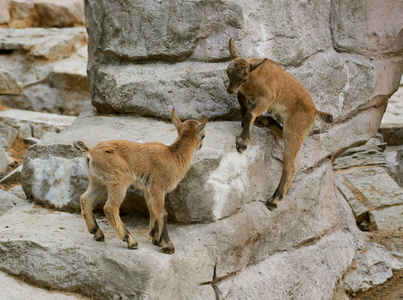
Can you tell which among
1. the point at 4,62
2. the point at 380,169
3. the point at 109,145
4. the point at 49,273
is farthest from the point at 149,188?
the point at 4,62

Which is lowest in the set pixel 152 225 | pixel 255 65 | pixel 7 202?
pixel 7 202

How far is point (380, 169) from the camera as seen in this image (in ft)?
30.9

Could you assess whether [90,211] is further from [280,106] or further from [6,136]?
[6,136]

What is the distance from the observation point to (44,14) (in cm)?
1453

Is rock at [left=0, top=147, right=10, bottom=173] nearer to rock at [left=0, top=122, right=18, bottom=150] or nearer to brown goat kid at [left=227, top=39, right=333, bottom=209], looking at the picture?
rock at [left=0, top=122, right=18, bottom=150]

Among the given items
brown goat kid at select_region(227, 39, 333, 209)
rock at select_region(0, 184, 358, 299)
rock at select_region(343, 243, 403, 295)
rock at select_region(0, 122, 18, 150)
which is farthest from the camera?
rock at select_region(0, 122, 18, 150)

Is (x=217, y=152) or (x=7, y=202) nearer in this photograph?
(x=217, y=152)

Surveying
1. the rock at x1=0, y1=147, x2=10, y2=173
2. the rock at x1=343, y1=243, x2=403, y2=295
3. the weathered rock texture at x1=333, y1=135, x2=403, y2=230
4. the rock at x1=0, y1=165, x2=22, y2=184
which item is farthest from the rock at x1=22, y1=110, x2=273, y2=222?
the weathered rock texture at x1=333, y1=135, x2=403, y2=230

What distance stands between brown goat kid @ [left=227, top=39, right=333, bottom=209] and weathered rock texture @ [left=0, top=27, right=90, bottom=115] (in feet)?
26.0

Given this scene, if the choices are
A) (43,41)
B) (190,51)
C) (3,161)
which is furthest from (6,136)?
(43,41)

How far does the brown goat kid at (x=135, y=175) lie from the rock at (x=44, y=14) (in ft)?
36.4

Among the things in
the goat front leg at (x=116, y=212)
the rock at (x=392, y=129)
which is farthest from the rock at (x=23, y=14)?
the goat front leg at (x=116, y=212)

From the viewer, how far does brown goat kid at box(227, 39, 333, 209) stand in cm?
555

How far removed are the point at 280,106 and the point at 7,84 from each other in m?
7.79
